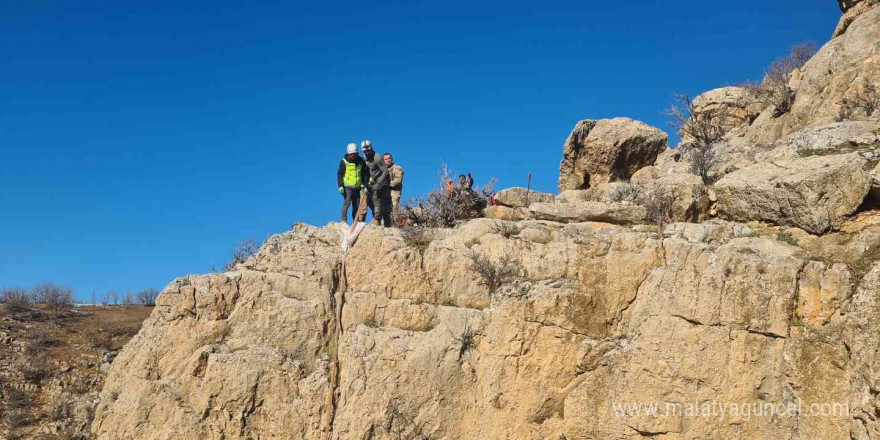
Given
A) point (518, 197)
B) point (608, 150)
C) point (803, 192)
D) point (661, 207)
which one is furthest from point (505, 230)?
point (608, 150)

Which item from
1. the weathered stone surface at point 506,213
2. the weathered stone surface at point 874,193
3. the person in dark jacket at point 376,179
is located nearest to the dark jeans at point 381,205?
the person in dark jacket at point 376,179

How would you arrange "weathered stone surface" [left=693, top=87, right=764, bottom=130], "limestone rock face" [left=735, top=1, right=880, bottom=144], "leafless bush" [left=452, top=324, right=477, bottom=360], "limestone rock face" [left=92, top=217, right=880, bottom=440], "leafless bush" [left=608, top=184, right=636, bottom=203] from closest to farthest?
"limestone rock face" [left=92, top=217, right=880, bottom=440] → "leafless bush" [left=452, top=324, right=477, bottom=360] → "leafless bush" [left=608, top=184, right=636, bottom=203] → "limestone rock face" [left=735, top=1, right=880, bottom=144] → "weathered stone surface" [left=693, top=87, right=764, bottom=130]

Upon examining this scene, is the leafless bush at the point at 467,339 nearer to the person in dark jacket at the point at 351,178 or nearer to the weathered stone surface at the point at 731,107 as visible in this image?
the person in dark jacket at the point at 351,178

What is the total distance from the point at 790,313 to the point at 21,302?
2186 cm

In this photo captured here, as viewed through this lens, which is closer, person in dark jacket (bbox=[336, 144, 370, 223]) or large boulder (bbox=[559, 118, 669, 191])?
person in dark jacket (bbox=[336, 144, 370, 223])

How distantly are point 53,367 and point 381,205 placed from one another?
31.6ft

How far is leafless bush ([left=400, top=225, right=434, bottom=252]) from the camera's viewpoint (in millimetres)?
12650

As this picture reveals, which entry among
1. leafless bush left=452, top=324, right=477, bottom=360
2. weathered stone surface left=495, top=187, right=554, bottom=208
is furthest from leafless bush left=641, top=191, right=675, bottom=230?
leafless bush left=452, top=324, right=477, bottom=360

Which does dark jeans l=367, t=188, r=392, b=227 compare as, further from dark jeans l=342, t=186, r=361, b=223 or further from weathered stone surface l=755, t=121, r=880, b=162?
weathered stone surface l=755, t=121, r=880, b=162

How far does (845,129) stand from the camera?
1170 cm

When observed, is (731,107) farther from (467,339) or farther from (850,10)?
(467,339)

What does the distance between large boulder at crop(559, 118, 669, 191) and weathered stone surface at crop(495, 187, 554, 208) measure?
2.34 m

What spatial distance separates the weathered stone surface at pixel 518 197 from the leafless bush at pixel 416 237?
2778 millimetres

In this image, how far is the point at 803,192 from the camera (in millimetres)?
10422
